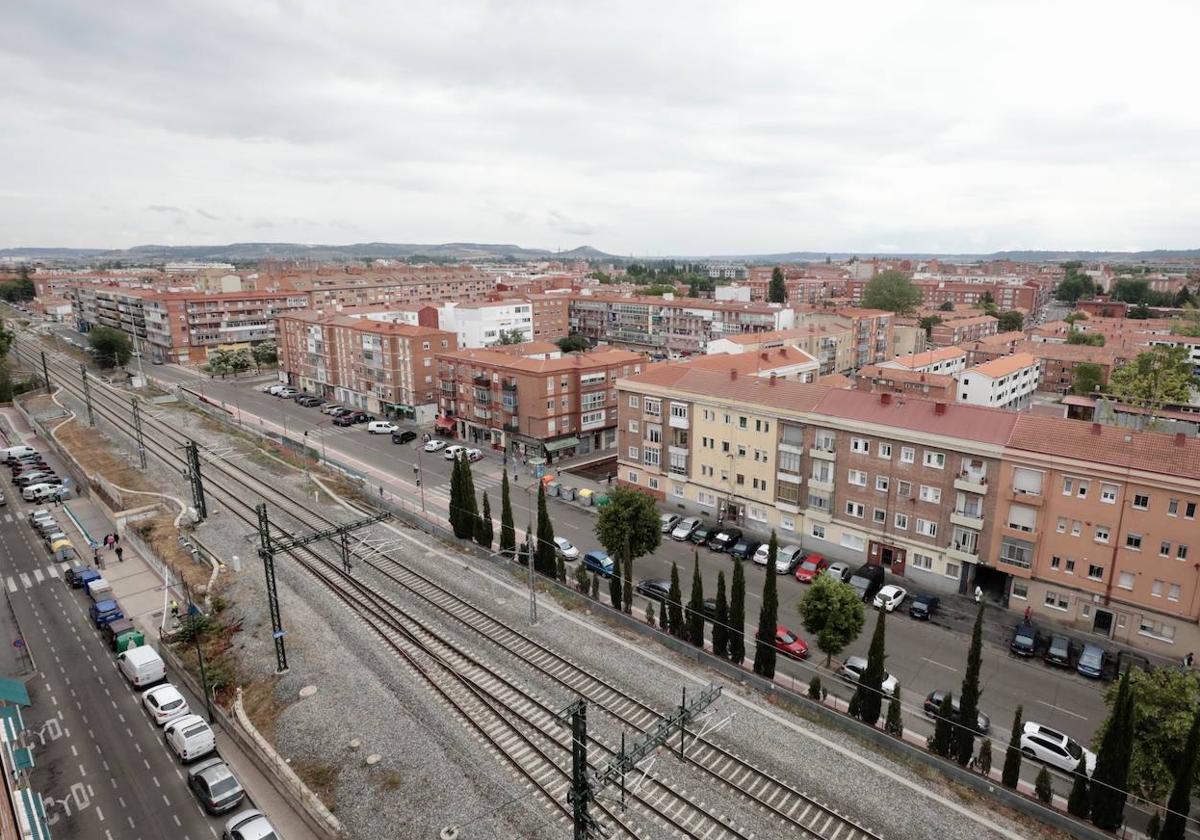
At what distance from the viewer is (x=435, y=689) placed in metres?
31.3

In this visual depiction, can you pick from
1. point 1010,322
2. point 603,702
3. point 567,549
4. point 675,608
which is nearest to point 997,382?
point 567,549

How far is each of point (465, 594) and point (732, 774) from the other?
19.4 meters

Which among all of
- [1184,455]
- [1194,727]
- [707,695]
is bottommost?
[707,695]

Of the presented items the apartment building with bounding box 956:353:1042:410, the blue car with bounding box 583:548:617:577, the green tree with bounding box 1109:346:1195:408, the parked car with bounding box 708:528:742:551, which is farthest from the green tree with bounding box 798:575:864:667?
the apartment building with bounding box 956:353:1042:410

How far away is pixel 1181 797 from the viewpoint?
21.5m

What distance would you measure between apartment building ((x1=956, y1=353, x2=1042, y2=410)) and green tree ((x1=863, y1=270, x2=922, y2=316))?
66.3m

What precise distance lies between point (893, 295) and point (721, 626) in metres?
129

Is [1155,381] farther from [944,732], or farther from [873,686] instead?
[944,732]

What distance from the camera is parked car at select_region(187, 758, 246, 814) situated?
25.4 m

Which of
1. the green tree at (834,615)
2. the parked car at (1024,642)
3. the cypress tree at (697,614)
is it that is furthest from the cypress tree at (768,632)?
the parked car at (1024,642)

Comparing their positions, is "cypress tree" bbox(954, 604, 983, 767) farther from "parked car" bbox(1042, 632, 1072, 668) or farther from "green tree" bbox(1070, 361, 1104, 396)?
"green tree" bbox(1070, 361, 1104, 396)

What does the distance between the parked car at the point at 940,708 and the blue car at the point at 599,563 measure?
18.8 meters

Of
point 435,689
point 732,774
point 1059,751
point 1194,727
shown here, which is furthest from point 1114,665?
point 435,689

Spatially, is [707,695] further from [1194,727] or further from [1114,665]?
[1114,665]
